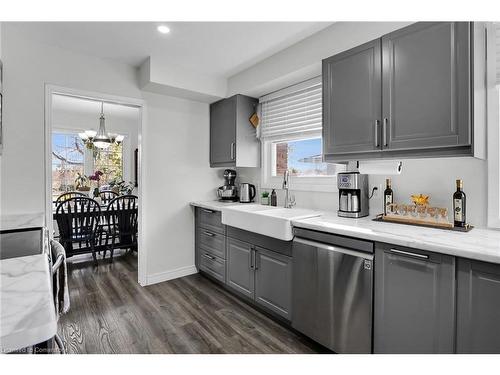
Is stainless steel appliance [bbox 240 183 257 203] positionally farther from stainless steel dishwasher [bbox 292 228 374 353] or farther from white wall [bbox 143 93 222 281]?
stainless steel dishwasher [bbox 292 228 374 353]

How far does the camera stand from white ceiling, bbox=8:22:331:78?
85.8 inches

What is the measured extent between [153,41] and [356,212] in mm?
2252

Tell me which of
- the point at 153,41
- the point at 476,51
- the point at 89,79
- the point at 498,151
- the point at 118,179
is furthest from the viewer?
the point at 118,179

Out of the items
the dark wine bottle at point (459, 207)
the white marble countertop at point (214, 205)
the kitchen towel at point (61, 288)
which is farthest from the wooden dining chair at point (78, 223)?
the dark wine bottle at point (459, 207)

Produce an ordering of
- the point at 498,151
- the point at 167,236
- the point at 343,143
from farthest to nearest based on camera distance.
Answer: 1. the point at 167,236
2. the point at 343,143
3. the point at 498,151

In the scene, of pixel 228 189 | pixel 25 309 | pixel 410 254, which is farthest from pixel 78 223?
pixel 410 254

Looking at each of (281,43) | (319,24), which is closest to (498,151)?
(319,24)

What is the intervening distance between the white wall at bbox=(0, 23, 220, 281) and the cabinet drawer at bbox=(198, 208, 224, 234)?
0.68 ft

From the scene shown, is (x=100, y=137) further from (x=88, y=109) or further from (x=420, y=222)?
(x=420, y=222)

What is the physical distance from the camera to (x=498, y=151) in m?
1.60

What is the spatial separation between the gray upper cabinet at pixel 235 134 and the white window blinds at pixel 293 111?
0.55ft

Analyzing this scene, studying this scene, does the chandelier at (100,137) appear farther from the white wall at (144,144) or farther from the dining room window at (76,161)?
the white wall at (144,144)

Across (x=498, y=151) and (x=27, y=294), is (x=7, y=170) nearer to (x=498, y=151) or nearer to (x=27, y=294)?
(x=27, y=294)

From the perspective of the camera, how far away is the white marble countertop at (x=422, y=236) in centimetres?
122
